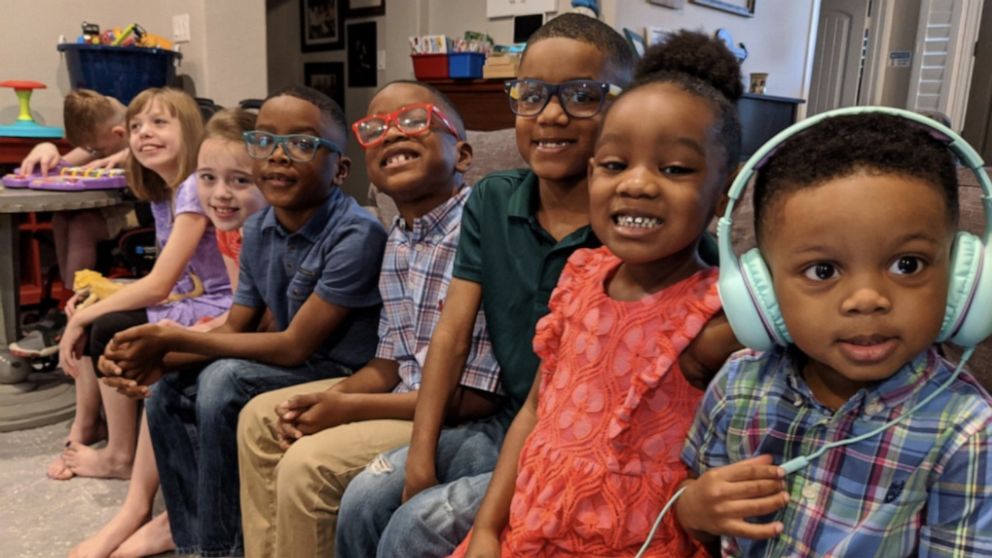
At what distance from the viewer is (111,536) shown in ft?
5.45

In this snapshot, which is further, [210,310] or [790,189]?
[210,310]

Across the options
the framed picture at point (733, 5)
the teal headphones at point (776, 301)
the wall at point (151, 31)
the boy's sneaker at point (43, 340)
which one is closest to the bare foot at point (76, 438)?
the boy's sneaker at point (43, 340)

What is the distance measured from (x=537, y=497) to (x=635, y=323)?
24 centimetres

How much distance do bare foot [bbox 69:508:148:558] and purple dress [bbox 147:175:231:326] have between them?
459 mm

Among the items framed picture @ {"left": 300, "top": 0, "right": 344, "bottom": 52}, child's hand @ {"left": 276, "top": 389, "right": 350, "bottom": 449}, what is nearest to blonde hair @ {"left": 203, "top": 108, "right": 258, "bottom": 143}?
child's hand @ {"left": 276, "top": 389, "right": 350, "bottom": 449}

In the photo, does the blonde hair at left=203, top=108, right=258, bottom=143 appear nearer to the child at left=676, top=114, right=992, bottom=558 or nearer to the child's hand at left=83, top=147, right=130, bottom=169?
the child's hand at left=83, top=147, right=130, bottom=169

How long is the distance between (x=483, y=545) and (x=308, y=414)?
46 cm

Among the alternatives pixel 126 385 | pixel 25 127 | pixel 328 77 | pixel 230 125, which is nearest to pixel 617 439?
pixel 126 385

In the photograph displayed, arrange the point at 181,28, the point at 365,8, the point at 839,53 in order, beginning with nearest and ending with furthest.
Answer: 1. the point at 181,28
2. the point at 365,8
3. the point at 839,53

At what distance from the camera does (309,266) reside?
1496 mm

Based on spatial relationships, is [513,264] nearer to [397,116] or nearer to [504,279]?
[504,279]

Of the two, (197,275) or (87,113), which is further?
(87,113)

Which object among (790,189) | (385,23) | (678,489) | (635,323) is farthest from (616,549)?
(385,23)

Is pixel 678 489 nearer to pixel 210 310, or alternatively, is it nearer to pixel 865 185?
pixel 865 185
